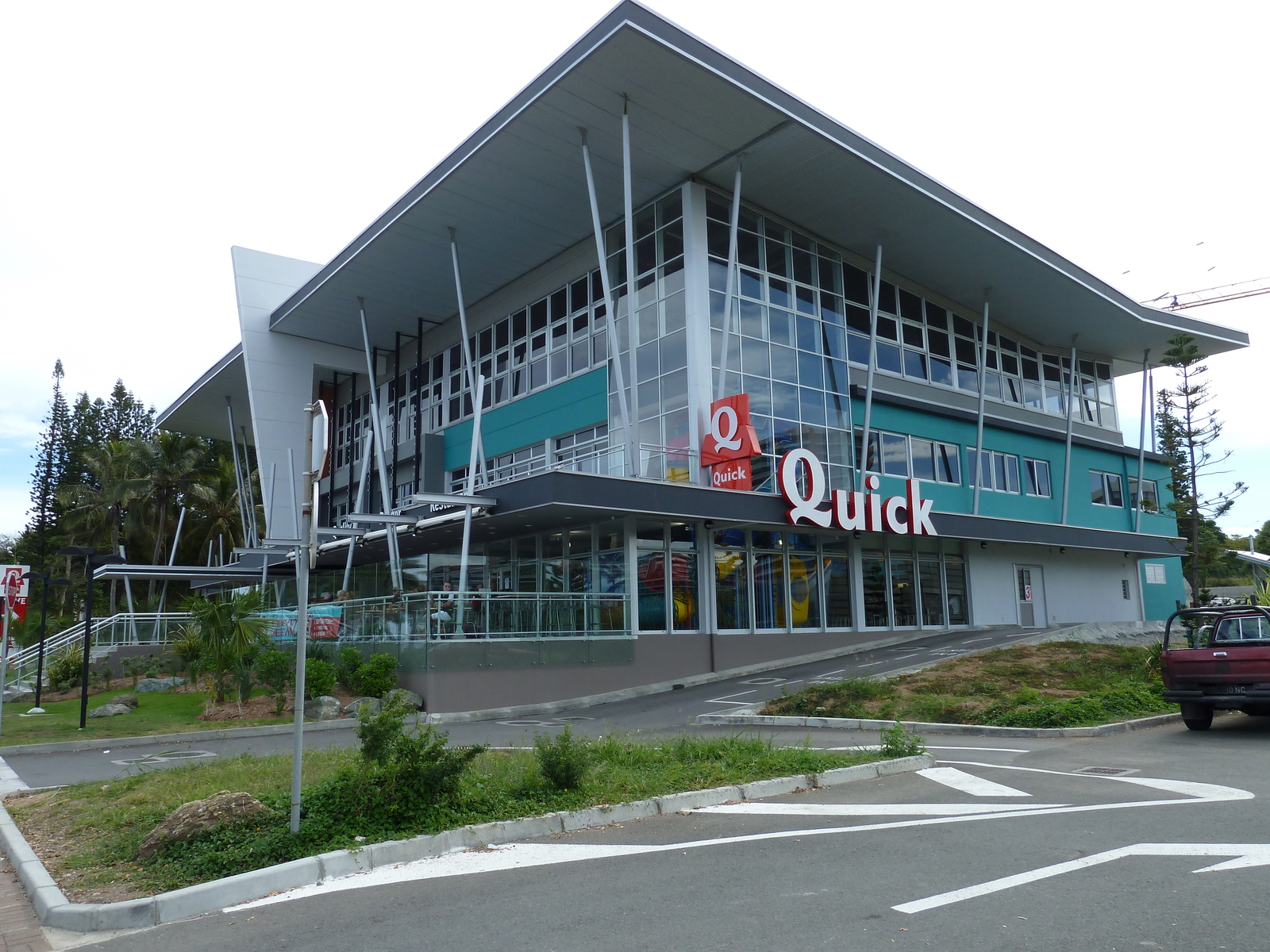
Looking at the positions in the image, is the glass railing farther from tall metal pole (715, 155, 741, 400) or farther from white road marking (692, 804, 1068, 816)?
white road marking (692, 804, 1068, 816)

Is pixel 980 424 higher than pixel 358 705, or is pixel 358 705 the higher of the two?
pixel 980 424

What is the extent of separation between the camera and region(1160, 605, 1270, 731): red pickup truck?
42.0ft

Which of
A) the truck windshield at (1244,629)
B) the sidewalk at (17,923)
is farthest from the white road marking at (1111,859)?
the truck windshield at (1244,629)

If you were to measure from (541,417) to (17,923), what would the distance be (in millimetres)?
26733

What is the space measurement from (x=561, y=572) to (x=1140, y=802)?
66.4 feet

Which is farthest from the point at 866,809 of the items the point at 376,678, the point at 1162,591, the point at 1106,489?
the point at 1162,591

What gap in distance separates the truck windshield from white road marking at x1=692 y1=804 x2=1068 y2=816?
674 centimetres

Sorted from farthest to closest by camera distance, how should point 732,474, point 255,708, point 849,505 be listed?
point 849,505, point 732,474, point 255,708

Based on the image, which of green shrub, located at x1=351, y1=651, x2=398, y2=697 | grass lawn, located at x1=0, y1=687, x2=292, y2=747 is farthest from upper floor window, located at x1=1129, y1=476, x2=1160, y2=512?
grass lawn, located at x1=0, y1=687, x2=292, y2=747

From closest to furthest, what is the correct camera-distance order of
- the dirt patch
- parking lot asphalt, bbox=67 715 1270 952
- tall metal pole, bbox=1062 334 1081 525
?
parking lot asphalt, bbox=67 715 1270 952 → the dirt patch → tall metal pole, bbox=1062 334 1081 525

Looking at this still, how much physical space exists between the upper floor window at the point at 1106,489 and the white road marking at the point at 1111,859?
121 feet

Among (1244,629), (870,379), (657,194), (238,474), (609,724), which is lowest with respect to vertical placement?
(609,724)

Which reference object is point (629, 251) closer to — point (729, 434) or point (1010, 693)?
point (729, 434)

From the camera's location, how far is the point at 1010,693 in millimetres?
17219
